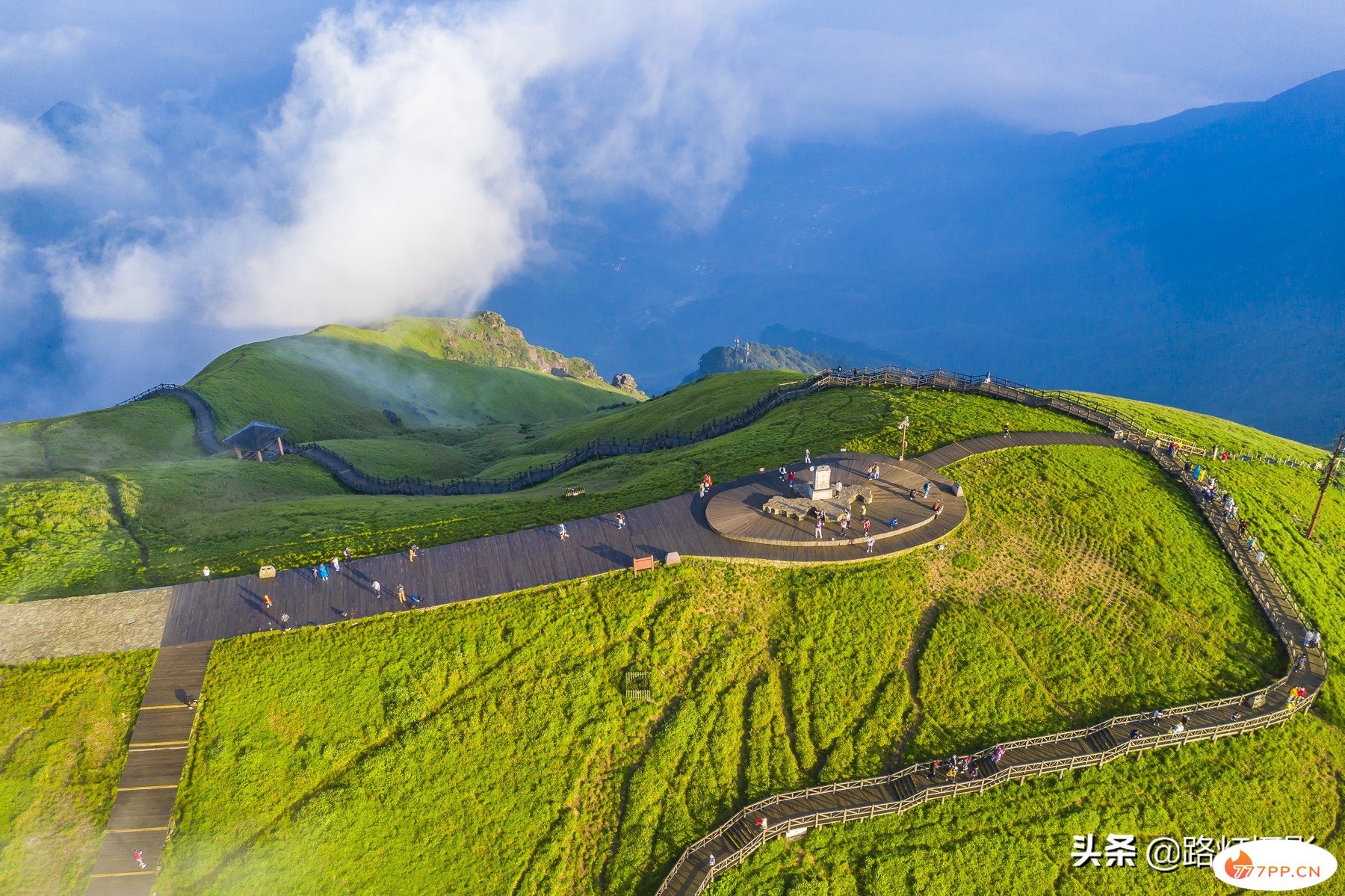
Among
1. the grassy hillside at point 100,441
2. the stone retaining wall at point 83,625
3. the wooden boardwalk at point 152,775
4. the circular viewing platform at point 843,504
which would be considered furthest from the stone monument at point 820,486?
the grassy hillside at point 100,441

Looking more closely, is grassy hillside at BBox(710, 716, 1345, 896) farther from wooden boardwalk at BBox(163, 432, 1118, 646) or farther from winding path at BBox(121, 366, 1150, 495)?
winding path at BBox(121, 366, 1150, 495)

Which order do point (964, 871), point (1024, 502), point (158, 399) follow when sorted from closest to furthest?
point (964, 871) < point (1024, 502) < point (158, 399)

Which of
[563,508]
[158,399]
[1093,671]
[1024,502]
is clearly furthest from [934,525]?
[158,399]

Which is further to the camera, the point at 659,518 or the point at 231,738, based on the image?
the point at 659,518

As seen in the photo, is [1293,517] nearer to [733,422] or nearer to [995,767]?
[995,767]

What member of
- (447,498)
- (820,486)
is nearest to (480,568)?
(820,486)

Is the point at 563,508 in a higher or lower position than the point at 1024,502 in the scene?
higher

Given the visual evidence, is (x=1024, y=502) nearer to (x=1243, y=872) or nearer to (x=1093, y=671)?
(x=1093, y=671)

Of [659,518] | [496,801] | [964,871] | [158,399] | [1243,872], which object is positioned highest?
[158,399]
